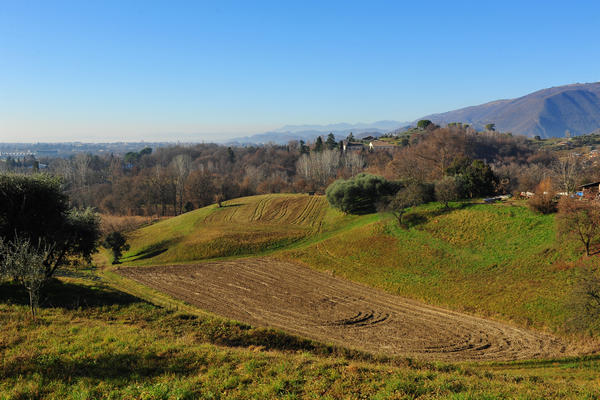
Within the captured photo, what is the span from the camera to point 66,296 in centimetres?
2030

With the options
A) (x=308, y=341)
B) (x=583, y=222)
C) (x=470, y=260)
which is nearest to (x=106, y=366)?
(x=308, y=341)

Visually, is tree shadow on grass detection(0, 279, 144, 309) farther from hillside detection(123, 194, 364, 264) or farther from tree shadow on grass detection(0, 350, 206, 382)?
hillside detection(123, 194, 364, 264)

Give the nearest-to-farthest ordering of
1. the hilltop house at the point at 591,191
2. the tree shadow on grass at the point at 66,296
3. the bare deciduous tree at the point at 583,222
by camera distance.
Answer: the tree shadow on grass at the point at 66,296
the bare deciduous tree at the point at 583,222
the hilltop house at the point at 591,191

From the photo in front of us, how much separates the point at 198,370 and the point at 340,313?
17.1 m

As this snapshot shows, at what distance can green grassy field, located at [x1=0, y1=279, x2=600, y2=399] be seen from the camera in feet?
28.4

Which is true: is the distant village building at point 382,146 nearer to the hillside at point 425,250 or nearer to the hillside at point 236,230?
the hillside at point 236,230

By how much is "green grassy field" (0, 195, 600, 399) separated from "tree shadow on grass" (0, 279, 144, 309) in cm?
10

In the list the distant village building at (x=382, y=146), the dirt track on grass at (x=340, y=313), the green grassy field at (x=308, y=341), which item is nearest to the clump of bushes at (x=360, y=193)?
the green grassy field at (x=308, y=341)

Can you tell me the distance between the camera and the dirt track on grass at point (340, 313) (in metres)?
20.0

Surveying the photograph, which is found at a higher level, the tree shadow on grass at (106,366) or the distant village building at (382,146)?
the distant village building at (382,146)

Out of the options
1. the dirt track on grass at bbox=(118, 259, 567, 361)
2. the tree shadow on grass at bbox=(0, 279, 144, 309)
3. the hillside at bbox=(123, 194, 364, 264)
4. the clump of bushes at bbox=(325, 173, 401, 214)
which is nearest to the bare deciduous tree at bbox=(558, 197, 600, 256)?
the dirt track on grass at bbox=(118, 259, 567, 361)

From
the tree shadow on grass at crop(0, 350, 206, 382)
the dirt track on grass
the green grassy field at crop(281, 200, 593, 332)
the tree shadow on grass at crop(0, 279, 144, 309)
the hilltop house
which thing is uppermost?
the hilltop house

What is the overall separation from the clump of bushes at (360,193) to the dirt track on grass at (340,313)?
53.5 ft

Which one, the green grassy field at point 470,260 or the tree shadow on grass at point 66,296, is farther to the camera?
the green grassy field at point 470,260
